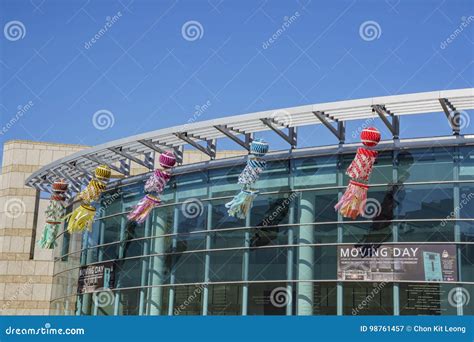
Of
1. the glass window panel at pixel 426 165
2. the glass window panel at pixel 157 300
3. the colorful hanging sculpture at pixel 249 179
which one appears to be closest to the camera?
the glass window panel at pixel 426 165

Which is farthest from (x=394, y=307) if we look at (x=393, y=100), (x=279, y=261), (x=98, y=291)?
(x=98, y=291)

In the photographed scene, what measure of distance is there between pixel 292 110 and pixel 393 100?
121 inches

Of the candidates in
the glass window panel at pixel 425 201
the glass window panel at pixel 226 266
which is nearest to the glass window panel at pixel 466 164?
the glass window panel at pixel 425 201

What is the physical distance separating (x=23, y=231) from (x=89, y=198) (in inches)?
594

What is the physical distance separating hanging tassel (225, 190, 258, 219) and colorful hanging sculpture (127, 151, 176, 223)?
9.90ft

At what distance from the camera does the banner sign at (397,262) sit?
63.9 ft

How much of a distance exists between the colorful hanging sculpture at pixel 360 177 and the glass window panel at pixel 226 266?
13.0 ft

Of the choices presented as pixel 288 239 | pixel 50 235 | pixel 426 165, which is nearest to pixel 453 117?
pixel 426 165

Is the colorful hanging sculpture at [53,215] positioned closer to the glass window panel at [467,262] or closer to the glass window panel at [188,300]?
the glass window panel at [188,300]

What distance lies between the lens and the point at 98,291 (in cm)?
2600

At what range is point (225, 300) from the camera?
72.7 feet

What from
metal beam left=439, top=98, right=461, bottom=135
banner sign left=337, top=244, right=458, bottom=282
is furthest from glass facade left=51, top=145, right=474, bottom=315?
metal beam left=439, top=98, right=461, bottom=135

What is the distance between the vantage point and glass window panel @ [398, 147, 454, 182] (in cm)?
2022
